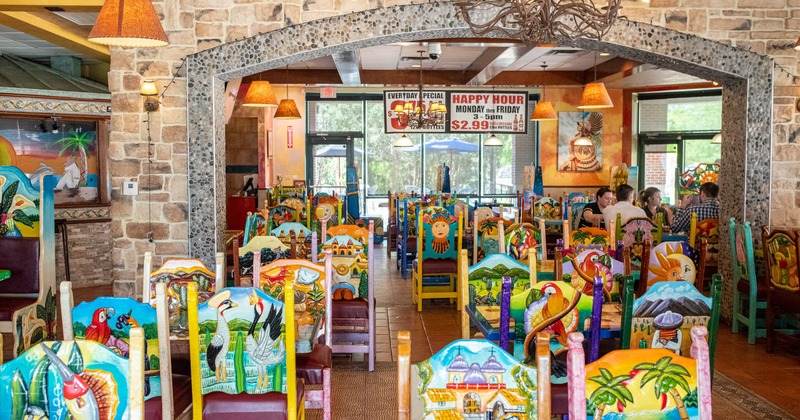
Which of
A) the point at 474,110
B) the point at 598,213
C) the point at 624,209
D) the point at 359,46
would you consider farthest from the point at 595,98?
the point at 474,110

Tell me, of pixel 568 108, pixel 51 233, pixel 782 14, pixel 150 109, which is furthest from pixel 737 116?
pixel 568 108

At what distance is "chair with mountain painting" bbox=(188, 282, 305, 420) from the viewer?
3.28 meters

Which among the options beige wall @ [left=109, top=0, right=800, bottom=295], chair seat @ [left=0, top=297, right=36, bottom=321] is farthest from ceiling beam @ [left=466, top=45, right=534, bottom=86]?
chair seat @ [left=0, top=297, right=36, bottom=321]

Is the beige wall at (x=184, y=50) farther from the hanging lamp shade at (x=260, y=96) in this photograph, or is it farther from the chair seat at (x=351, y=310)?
the hanging lamp shade at (x=260, y=96)

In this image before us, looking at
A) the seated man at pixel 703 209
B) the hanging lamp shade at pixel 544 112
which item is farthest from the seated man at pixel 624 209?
the hanging lamp shade at pixel 544 112

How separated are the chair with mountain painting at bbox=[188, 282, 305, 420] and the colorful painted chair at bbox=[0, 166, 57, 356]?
110 inches

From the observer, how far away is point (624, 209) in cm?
856

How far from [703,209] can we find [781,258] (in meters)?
2.07

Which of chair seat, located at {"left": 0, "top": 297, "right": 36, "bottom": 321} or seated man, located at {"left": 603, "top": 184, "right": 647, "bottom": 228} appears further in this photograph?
seated man, located at {"left": 603, "top": 184, "right": 647, "bottom": 228}

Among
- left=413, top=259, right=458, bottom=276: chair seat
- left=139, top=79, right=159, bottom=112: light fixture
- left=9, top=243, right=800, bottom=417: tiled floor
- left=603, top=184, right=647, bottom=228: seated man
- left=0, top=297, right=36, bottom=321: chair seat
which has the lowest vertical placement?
left=9, top=243, right=800, bottom=417: tiled floor

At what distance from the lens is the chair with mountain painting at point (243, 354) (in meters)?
3.28

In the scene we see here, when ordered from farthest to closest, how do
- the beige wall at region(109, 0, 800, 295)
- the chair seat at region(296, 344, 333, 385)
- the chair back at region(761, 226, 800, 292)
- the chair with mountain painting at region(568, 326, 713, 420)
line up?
the beige wall at region(109, 0, 800, 295)
the chair back at region(761, 226, 800, 292)
the chair seat at region(296, 344, 333, 385)
the chair with mountain painting at region(568, 326, 713, 420)

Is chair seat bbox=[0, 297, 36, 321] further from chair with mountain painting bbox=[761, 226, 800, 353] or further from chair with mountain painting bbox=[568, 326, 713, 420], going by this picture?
chair with mountain painting bbox=[761, 226, 800, 353]

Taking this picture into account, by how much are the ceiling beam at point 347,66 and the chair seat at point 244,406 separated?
235 inches
